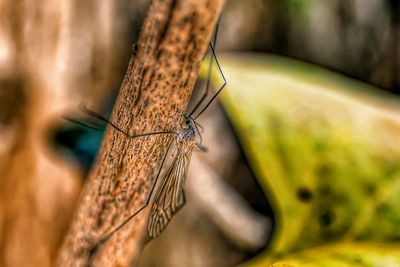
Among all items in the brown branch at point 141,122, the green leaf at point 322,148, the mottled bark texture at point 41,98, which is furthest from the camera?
the mottled bark texture at point 41,98

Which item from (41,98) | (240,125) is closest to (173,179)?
(240,125)

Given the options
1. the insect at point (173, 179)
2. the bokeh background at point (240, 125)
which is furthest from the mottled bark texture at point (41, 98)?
the insect at point (173, 179)

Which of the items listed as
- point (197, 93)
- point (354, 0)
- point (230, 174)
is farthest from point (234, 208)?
point (354, 0)

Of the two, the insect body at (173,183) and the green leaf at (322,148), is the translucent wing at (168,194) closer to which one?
the insect body at (173,183)

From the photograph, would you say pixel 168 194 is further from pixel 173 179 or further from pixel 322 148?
pixel 322 148

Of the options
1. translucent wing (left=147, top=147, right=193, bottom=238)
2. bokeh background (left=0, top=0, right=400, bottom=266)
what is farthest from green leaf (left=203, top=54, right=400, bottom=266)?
translucent wing (left=147, top=147, right=193, bottom=238)

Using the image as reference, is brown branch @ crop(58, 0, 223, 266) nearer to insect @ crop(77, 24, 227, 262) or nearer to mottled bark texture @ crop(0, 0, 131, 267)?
insect @ crop(77, 24, 227, 262)
